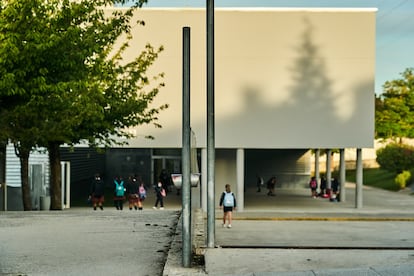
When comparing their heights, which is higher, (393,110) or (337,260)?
(393,110)

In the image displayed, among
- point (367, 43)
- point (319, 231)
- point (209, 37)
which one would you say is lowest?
point (319, 231)

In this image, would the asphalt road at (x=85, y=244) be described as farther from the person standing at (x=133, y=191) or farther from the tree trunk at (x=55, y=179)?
the person standing at (x=133, y=191)

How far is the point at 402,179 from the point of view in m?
61.1

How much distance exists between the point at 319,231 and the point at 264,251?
880cm

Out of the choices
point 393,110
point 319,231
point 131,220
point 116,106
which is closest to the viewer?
point 131,220

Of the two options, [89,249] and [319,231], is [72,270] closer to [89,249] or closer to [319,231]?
[89,249]

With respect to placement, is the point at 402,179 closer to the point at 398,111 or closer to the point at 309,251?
the point at 398,111

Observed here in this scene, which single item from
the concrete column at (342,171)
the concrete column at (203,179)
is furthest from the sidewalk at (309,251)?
the concrete column at (342,171)

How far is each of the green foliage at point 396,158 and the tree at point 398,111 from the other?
1185 cm

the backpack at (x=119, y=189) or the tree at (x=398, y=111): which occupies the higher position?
the tree at (x=398, y=111)

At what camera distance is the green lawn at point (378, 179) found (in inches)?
2516

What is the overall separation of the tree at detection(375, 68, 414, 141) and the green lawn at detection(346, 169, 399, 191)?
13.5 ft

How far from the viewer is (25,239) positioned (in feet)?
47.3

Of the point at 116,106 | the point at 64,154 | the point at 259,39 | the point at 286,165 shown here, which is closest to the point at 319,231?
the point at 116,106
